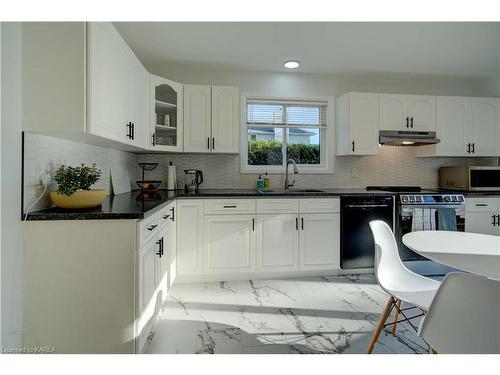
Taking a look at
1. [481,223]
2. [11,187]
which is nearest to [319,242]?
[481,223]

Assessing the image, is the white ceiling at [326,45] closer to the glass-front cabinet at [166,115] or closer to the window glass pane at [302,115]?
the glass-front cabinet at [166,115]

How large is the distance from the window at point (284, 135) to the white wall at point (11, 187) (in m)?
2.52

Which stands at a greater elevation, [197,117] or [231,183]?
[197,117]

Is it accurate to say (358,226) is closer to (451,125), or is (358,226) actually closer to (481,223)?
(481,223)

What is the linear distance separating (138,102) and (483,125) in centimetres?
416

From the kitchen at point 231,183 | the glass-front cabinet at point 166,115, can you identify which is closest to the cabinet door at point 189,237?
the kitchen at point 231,183

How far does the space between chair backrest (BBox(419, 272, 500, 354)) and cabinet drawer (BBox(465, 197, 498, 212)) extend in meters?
2.89

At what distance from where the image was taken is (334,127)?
400 centimetres

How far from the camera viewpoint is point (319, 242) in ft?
10.8

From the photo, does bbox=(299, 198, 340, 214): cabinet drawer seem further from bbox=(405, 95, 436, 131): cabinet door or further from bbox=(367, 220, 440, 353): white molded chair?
bbox=(405, 95, 436, 131): cabinet door

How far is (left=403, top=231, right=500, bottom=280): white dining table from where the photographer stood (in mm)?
1549

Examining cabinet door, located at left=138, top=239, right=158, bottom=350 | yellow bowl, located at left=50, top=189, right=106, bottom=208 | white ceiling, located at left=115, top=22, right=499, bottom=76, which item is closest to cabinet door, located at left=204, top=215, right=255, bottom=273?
cabinet door, located at left=138, top=239, right=158, bottom=350

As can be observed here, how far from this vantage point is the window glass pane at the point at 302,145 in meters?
4.05

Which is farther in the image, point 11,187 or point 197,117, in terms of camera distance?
point 197,117
